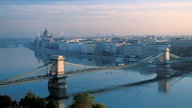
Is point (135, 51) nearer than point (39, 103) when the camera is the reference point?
No

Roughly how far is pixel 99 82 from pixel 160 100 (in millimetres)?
2223

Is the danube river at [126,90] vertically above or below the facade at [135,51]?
below

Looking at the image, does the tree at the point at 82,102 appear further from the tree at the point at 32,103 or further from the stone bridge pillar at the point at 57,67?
the stone bridge pillar at the point at 57,67

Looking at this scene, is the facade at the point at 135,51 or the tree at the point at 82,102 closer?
the tree at the point at 82,102

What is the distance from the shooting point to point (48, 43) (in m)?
26.2

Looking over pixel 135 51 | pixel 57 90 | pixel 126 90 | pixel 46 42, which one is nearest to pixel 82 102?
pixel 57 90

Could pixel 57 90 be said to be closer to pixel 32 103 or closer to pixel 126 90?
pixel 126 90

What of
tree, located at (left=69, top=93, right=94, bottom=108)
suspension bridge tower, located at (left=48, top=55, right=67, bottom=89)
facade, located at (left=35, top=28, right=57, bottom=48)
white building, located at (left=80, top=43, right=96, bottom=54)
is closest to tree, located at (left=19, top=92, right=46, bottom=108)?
tree, located at (left=69, top=93, right=94, bottom=108)

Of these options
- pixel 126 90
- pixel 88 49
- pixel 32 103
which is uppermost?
pixel 32 103

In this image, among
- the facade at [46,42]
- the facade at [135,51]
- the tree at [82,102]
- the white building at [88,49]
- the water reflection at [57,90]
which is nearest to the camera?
the tree at [82,102]

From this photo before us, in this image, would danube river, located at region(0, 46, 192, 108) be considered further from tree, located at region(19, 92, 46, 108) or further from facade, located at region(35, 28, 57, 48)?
facade, located at region(35, 28, 57, 48)

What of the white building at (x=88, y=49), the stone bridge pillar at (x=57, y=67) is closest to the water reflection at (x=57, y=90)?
the stone bridge pillar at (x=57, y=67)

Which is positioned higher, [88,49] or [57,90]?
[88,49]

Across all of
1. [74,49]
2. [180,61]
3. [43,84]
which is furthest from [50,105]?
[74,49]
